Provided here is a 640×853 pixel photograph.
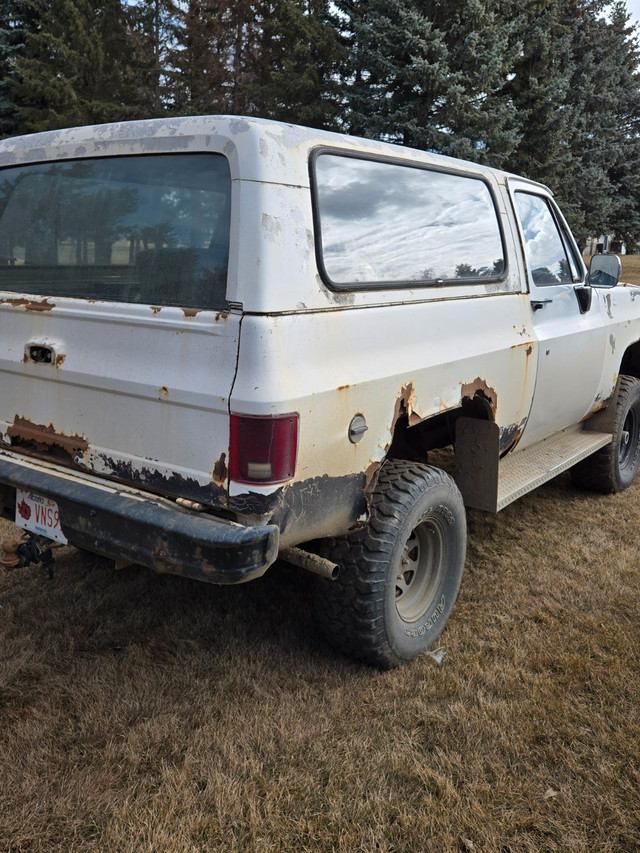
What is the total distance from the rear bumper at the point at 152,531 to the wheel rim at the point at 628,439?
384 cm

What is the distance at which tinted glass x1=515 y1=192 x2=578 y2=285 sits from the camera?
3822 mm

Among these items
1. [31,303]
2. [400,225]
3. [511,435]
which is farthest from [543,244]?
[31,303]

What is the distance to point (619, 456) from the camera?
5.15 m

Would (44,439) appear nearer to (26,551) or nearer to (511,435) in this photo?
(26,551)

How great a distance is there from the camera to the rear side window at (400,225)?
2547mm

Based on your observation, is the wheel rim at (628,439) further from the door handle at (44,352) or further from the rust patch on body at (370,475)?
the door handle at (44,352)

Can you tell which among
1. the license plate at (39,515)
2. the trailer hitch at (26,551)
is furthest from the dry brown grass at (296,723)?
the license plate at (39,515)

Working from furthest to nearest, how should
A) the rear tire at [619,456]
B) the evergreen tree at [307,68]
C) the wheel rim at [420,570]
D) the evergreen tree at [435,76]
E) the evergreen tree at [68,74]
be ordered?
the evergreen tree at [68,74] → the evergreen tree at [307,68] → the evergreen tree at [435,76] → the rear tire at [619,456] → the wheel rim at [420,570]

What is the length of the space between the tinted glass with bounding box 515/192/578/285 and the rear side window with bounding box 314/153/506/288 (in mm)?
343

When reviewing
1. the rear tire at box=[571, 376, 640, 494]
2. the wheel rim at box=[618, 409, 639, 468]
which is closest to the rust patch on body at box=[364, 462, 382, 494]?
the rear tire at box=[571, 376, 640, 494]

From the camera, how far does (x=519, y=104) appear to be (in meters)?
15.8

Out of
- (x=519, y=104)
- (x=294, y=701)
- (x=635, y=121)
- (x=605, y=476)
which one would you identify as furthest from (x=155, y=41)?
(x=294, y=701)

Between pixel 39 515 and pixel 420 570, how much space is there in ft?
5.34

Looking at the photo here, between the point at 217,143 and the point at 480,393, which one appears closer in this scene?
the point at 217,143
